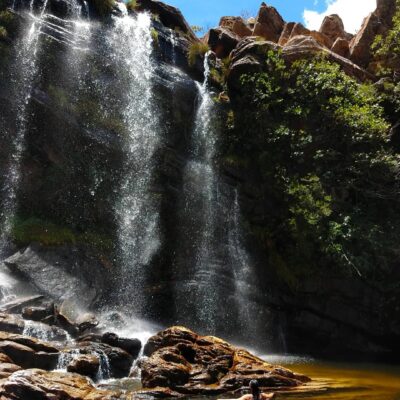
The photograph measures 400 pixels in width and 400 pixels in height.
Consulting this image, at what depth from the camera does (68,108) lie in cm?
2431

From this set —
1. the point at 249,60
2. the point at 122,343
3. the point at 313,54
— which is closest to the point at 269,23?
the point at 313,54

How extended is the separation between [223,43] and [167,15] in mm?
4249

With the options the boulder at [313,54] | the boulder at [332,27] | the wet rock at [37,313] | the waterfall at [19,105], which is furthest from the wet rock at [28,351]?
the boulder at [332,27]

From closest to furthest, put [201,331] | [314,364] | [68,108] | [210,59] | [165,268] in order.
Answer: [314,364] < [201,331] < [165,268] < [68,108] < [210,59]

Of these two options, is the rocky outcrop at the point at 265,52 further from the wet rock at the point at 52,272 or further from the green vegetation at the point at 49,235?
the wet rock at the point at 52,272

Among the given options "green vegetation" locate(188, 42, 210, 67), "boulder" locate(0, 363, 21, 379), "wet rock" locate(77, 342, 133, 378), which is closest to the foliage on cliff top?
"green vegetation" locate(188, 42, 210, 67)

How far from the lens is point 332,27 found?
3572cm

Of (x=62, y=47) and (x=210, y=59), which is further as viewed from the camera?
(x=210, y=59)

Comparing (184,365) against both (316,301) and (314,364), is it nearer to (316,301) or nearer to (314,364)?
(314,364)

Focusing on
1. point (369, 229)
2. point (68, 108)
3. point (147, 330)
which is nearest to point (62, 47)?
point (68, 108)

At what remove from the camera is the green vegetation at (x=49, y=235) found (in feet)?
69.8

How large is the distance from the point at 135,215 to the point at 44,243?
4539 mm

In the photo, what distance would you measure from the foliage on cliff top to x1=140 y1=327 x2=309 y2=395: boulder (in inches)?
345

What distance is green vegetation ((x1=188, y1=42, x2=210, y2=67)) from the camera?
Result: 28.7 meters
